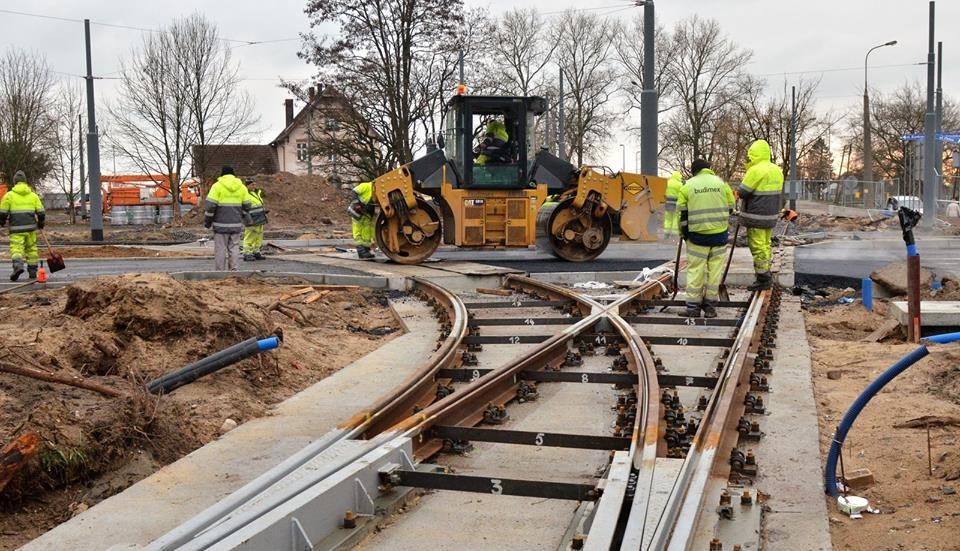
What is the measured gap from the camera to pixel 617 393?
7180 millimetres

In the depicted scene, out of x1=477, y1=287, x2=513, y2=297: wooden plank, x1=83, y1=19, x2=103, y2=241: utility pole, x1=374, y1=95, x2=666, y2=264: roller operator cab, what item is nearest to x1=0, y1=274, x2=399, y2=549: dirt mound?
x1=477, y1=287, x2=513, y2=297: wooden plank

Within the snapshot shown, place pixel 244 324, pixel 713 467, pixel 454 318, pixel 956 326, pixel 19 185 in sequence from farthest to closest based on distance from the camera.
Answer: pixel 19 185 < pixel 454 318 < pixel 956 326 < pixel 244 324 < pixel 713 467

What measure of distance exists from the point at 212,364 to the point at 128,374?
604 millimetres

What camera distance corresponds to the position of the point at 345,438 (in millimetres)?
5059

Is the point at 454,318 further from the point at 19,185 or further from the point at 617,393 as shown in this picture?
the point at 19,185

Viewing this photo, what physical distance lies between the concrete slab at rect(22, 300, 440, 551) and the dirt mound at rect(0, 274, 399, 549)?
0.74ft

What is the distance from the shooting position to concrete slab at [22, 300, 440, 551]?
4512mm

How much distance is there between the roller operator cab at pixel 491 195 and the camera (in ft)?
58.0

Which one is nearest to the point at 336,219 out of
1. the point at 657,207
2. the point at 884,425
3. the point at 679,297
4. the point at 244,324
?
the point at 657,207

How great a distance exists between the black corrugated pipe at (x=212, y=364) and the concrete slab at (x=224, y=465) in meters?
0.45

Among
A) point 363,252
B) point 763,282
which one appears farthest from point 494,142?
point 763,282

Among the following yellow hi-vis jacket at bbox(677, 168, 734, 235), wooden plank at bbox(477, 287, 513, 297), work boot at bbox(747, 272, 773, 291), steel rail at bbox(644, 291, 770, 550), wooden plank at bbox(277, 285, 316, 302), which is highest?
yellow hi-vis jacket at bbox(677, 168, 734, 235)

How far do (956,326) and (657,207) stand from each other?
1028cm

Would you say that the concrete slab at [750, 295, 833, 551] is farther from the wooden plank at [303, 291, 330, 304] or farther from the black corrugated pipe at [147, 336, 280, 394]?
the wooden plank at [303, 291, 330, 304]
